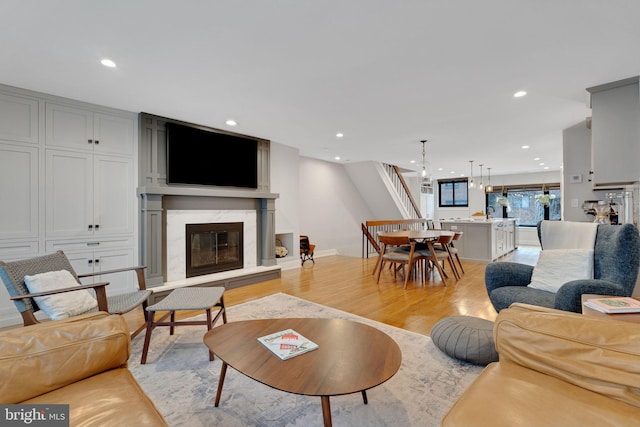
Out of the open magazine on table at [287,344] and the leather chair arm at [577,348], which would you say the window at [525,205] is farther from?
the open magazine on table at [287,344]

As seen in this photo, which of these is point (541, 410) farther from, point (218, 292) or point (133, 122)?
point (133, 122)

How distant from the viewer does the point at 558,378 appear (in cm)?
113

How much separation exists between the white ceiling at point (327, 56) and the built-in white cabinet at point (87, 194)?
2.36ft

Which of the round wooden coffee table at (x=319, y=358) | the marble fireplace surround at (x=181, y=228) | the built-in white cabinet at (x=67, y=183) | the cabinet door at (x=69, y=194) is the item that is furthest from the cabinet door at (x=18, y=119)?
the round wooden coffee table at (x=319, y=358)

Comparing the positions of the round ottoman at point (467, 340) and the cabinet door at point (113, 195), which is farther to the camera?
the cabinet door at point (113, 195)

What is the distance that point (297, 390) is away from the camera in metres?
1.21

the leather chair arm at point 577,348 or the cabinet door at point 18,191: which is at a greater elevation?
the cabinet door at point 18,191

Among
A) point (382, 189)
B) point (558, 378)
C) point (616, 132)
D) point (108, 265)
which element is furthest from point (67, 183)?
point (382, 189)

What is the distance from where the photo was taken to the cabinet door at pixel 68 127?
3.15 meters

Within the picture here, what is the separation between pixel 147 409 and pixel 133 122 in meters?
3.77

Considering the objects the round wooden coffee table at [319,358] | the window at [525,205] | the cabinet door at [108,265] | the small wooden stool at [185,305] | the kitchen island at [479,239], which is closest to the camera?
the round wooden coffee table at [319,358]

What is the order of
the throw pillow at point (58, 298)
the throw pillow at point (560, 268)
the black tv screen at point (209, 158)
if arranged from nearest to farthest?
1. the throw pillow at point (58, 298)
2. the throw pillow at point (560, 268)
3. the black tv screen at point (209, 158)

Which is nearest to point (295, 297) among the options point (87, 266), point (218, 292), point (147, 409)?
point (218, 292)

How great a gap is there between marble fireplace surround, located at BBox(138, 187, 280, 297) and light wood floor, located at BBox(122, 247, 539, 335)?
33 centimetres
